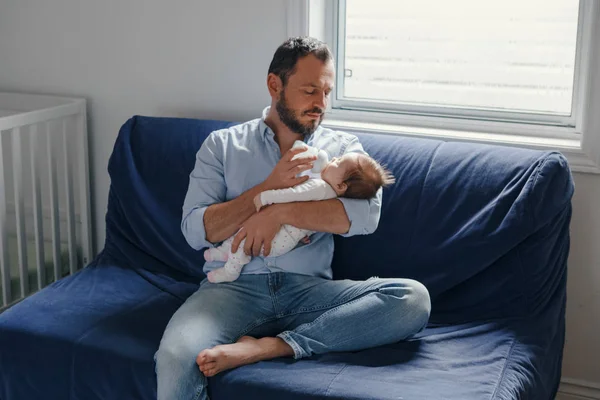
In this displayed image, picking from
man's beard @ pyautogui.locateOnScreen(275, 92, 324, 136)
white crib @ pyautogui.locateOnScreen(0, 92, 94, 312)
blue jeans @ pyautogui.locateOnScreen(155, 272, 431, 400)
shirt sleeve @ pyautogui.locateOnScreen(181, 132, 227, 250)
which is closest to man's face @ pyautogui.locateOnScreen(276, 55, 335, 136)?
man's beard @ pyautogui.locateOnScreen(275, 92, 324, 136)

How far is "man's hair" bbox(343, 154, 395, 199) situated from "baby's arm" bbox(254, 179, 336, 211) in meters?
0.06

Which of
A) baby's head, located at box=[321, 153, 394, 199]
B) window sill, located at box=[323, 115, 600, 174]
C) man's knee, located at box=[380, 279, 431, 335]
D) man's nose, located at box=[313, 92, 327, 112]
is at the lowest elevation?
man's knee, located at box=[380, 279, 431, 335]

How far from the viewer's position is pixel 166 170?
2.74m

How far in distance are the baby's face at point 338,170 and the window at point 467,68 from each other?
23.0 inches

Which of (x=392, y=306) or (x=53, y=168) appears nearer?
(x=392, y=306)

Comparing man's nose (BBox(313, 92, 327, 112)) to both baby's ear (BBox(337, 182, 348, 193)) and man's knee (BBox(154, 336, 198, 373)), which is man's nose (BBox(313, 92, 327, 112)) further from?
man's knee (BBox(154, 336, 198, 373))

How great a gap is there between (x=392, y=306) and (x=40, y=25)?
1948 millimetres

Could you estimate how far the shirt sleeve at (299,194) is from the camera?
2.22 m

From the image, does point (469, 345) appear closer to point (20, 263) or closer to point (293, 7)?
point (293, 7)

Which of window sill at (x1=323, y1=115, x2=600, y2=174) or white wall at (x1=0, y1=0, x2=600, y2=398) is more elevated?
white wall at (x1=0, y1=0, x2=600, y2=398)

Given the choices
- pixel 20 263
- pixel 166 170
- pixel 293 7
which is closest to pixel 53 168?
pixel 20 263

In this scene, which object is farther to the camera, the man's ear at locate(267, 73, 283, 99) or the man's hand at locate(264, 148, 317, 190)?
the man's ear at locate(267, 73, 283, 99)

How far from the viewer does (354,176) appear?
7.27ft

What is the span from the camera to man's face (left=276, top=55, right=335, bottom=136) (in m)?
2.30
